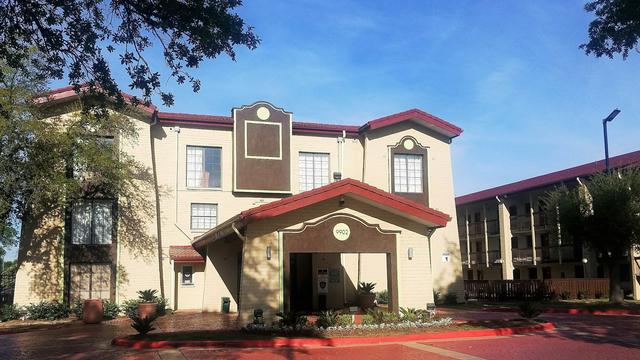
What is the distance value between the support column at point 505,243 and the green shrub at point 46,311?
33504 mm

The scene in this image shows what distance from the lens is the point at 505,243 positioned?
48062 millimetres

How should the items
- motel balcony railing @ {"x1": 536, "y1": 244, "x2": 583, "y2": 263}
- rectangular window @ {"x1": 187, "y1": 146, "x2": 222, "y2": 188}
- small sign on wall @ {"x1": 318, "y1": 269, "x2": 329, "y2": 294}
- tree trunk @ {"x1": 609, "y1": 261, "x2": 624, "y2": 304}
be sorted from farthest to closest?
1. motel balcony railing @ {"x1": 536, "y1": 244, "x2": 583, "y2": 263}
2. rectangular window @ {"x1": 187, "y1": 146, "x2": 222, "y2": 188}
3. tree trunk @ {"x1": 609, "y1": 261, "x2": 624, "y2": 304}
4. small sign on wall @ {"x1": 318, "y1": 269, "x2": 329, "y2": 294}

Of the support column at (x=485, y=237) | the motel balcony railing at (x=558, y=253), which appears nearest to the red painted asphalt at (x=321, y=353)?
the motel balcony railing at (x=558, y=253)

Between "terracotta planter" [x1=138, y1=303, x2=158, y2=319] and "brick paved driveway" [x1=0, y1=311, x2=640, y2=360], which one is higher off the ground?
"terracotta planter" [x1=138, y1=303, x2=158, y2=319]

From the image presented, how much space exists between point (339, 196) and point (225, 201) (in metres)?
13.1

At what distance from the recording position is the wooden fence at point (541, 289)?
32.4 metres

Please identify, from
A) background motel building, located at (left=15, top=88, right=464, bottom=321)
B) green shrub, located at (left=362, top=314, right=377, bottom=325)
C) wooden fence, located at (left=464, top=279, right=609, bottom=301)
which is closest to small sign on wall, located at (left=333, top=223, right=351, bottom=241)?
green shrub, located at (left=362, top=314, right=377, bottom=325)

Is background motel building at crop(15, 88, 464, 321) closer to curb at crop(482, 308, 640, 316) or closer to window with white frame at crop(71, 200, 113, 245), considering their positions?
window with white frame at crop(71, 200, 113, 245)

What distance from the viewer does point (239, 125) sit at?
30.6m

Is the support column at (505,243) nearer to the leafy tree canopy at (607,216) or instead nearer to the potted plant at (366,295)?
the leafy tree canopy at (607,216)

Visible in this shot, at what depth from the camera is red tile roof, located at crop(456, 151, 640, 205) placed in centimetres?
3775

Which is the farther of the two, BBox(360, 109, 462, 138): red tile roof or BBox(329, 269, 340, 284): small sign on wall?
BBox(360, 109, 462, 138): red tile roof

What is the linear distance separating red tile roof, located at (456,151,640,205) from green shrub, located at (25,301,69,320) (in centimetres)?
2873

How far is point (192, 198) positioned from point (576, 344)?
66.7ft
